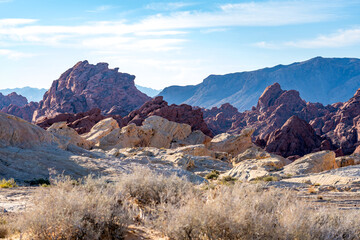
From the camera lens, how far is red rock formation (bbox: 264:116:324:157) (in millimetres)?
75250

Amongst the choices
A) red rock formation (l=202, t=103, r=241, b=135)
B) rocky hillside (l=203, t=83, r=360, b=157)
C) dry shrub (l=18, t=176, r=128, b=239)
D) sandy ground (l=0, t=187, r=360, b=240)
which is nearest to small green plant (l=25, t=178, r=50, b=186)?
sandy ground (l=0, t=187, r=360, b=240)

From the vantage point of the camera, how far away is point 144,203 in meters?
8.88

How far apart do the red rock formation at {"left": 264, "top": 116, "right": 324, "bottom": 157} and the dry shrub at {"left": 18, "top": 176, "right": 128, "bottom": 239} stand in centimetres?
7034

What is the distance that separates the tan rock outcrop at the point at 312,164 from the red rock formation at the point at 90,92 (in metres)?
102

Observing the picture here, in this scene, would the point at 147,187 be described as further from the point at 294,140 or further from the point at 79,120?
the point at 294,140

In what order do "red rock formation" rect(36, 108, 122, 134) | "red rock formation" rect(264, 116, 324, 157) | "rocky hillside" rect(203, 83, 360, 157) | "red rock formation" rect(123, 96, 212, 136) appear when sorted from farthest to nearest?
1. "rocky hillside" rect(203, 83, 360, 157)
2. "red rock formation" rect(264, 116, 324, 157)
3. "red rock formation" rect(123, 96, 212, 136)
4. "red rock formation" rect(36, 108, 122, 134)

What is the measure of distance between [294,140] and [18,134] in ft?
220

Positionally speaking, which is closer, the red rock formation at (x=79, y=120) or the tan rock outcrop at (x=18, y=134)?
the tan rock outcrop at (x=18, y=134)

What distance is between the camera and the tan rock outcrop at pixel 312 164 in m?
23.4

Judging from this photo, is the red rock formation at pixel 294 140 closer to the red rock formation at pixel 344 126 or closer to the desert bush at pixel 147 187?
the red rock formation at pixel 344 126

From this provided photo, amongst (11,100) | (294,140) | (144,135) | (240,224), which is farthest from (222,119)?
(240,224)

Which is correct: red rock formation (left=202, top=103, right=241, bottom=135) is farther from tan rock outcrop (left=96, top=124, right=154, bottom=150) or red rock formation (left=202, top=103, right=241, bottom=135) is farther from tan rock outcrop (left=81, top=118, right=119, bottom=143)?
tan rock outcrop (left=81, top=118, right=119, bottom=143)

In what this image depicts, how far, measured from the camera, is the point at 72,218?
622 centimetres

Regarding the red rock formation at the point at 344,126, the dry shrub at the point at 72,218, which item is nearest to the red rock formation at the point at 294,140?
the red rock formation at the point at 344,126
